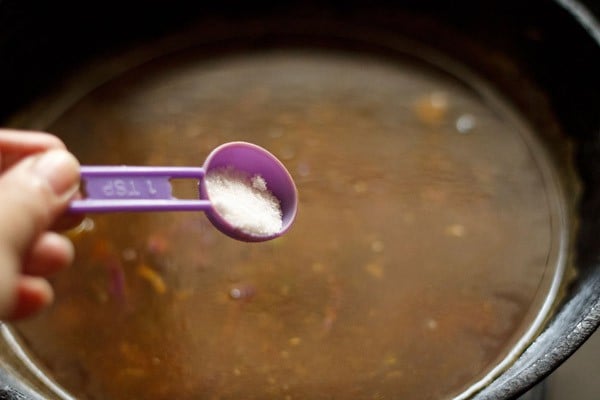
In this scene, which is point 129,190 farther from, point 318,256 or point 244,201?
point 318,256

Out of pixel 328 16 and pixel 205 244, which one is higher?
pixel 328 16

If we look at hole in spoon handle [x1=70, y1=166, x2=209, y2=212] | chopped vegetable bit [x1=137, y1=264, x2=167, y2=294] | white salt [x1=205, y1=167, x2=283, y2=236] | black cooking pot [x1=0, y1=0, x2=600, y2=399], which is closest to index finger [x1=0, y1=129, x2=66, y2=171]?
hole in spoon handle [x1=70, y1=166, x2=209, y2=212]

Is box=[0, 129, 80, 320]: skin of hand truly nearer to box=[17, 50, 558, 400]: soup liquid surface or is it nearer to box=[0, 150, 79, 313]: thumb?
box=[0, 150, 79, 313]: thumb

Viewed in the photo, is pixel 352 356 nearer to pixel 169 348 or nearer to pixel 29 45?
pixel 169 348

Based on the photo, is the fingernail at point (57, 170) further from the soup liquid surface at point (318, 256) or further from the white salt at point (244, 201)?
the soup liquid surface at point (318, 256)

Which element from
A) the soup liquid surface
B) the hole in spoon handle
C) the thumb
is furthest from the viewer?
the soup liquid surface

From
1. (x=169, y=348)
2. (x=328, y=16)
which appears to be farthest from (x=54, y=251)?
(x=328, y=16)
